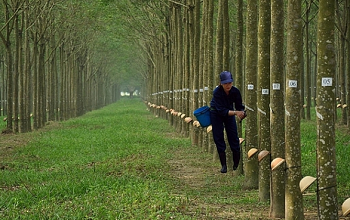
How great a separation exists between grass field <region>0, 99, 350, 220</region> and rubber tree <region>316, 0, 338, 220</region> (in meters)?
1.57

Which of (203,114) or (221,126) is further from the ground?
(203,114)

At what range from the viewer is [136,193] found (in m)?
8.81

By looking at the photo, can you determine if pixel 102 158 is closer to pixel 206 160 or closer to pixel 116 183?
pixel 206 160

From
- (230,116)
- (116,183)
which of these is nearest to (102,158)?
(116,183)

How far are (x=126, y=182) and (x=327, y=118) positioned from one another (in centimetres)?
497

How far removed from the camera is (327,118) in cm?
598

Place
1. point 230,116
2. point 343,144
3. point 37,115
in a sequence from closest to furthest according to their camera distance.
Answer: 1. point 230,116
2. point 343,144
3. point 37,115


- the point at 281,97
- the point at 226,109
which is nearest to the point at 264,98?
the point at 281,97

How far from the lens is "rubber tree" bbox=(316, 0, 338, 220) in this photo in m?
5.96

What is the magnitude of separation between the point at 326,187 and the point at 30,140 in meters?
15.2

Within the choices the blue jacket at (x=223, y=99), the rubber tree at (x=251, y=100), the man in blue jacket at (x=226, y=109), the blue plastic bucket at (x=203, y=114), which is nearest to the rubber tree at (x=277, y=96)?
the man in blue jacket at (x=226, y=109)

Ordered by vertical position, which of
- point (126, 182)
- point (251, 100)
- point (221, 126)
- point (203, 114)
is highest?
point (251, 100)

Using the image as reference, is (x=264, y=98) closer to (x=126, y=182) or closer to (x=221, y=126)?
(x=221, y=126)

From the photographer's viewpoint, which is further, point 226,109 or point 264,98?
point 226,109
